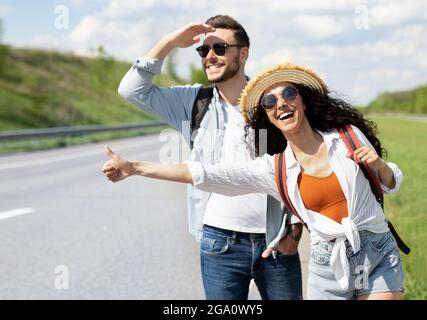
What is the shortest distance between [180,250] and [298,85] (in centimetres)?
533

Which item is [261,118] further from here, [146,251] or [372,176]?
[146,251]

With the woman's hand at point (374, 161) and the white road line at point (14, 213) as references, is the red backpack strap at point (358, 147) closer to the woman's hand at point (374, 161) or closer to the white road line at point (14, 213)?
the woman's hand at point (374, 161)

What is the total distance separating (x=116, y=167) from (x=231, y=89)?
961 millimetres

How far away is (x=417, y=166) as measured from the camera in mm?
20750

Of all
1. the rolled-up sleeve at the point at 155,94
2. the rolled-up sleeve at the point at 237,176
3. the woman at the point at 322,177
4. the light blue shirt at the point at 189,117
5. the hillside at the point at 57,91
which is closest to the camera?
the woman at the point at 322,177

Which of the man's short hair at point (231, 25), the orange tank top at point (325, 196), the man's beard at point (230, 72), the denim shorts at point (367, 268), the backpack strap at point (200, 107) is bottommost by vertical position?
the denim shorts at point (367, 268)

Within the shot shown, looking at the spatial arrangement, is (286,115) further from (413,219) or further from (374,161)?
(413,219)

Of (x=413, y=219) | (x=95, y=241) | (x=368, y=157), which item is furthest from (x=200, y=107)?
(x=413, y=219)

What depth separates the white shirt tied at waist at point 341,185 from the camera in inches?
126

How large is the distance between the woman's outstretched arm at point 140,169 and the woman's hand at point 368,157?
76 cm

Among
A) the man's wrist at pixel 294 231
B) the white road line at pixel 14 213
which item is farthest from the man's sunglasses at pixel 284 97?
the white road line at pixel 14 213

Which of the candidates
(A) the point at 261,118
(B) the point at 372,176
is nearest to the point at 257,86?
(A) the point at 261,118

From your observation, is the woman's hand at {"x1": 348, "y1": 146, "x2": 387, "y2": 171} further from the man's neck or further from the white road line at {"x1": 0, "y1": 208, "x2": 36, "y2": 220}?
the white road line at {"x1": 0, "y1": 208, "x2": 36, "y2": 220}

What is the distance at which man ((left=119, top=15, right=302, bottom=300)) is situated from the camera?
3.81m
